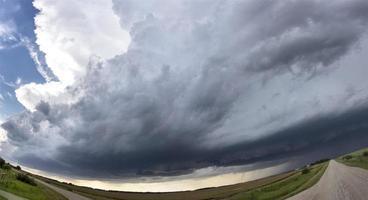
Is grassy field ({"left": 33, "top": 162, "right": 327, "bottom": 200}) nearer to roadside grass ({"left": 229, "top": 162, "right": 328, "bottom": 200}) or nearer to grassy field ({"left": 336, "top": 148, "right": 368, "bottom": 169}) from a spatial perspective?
roadside grass ({"left": 229, "top": 162, "right": 328, "bottom": 200})

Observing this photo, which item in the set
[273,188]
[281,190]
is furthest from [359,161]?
[281,190]

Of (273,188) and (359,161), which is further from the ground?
(359,161)

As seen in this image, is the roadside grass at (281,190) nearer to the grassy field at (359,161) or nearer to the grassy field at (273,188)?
the grassy field at (273,188)

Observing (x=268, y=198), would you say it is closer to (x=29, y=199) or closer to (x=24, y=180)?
(x=29, y=199)

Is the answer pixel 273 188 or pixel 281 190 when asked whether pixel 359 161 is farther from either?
pixel 281 190

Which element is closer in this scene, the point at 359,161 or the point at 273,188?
the point at 273,188

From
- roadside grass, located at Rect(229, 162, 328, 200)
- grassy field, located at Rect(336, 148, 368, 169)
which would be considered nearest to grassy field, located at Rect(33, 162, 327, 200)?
roadside grass, located at Rect(229, 162, 328, 200)

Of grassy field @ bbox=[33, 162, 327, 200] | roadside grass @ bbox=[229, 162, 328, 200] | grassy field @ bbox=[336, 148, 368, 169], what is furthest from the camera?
grassy field @ bbox=[336, 148, 368, 169]

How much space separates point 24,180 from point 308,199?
4374cm

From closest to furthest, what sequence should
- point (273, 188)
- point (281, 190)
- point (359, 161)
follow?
point (281, 190) < point (273, 188) < point (359, 161)

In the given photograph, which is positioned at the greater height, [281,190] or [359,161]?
[359,161]

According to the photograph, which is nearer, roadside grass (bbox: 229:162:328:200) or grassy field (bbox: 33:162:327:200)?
roadside grass (bbox: 229:162:328:200)

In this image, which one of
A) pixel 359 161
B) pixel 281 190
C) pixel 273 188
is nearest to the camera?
pixel 281 190

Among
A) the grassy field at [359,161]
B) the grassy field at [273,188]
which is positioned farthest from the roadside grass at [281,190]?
the grassy field at [359,161]
